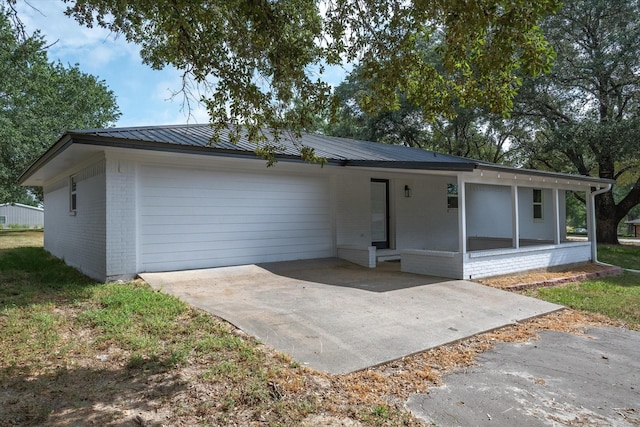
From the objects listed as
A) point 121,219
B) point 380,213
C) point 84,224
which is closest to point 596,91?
point 380,213

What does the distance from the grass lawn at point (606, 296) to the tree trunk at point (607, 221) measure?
11.1 m

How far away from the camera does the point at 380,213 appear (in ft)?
38.9

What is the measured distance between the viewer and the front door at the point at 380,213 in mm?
11688

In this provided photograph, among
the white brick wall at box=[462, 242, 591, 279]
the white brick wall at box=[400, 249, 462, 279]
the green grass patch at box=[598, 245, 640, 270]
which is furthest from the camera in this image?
the green grass patch at box=[598, 245, 640, 270]

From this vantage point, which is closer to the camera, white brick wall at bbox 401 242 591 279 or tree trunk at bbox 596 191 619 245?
white brick wall at bbox 401 242 591 279

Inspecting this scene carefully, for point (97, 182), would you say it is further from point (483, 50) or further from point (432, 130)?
point (432, 130)

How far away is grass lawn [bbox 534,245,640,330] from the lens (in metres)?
6.68

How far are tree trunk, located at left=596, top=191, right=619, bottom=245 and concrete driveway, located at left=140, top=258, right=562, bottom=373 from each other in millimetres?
16809

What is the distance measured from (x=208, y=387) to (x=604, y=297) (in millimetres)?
7772

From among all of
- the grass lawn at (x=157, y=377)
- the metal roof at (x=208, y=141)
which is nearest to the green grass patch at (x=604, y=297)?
the metal roof at (x=208, y=141)

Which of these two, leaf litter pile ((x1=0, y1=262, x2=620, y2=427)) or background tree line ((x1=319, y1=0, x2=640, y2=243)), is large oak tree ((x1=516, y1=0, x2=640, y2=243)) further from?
leaf litter pile ((x1=0, y1=262, x2=620, y2=427))

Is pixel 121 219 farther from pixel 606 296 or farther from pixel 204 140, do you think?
pixel 606 296

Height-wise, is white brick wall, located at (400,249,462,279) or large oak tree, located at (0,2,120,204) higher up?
large oak tree, located at (0,2,120,204)

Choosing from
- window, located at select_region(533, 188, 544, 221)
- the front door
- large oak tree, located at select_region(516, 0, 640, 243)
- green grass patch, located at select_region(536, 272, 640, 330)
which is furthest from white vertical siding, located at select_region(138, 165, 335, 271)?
large oak tree, located at select_region(516, 0, 640, 243)
